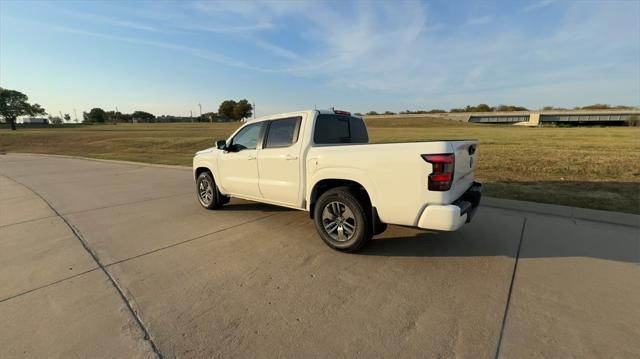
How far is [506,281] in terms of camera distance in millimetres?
3102

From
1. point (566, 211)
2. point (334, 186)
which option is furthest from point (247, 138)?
point (566, 211)

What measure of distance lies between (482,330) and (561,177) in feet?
26.1

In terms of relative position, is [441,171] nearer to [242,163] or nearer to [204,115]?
[242,163]

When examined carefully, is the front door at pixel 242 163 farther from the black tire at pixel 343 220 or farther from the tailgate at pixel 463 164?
the tailgate at pixel 463 164

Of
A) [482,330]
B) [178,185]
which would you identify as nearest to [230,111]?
[178,185]

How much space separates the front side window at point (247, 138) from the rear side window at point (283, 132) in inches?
12.0

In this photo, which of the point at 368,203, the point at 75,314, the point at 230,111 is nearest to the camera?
the point at 75,314

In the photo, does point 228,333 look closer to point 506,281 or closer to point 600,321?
point 506,281

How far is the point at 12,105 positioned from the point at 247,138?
117 meters

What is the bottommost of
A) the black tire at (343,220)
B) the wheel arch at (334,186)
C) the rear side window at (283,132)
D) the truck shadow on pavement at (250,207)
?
the truck shadow on pavement at (250,207)

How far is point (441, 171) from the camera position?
3.09 m

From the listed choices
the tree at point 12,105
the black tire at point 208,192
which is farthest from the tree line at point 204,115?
the black tire at point 208,192

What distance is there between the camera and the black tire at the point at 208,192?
5.86 meters

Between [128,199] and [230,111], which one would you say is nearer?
[128,199]
